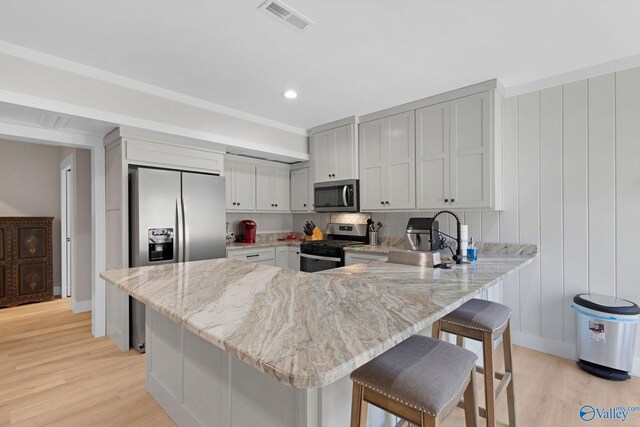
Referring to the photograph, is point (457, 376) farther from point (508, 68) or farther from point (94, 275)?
point (94, 275)

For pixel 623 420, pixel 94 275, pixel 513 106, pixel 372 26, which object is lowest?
pixel 623 420

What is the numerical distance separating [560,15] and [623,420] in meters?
2.58

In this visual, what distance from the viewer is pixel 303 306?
1196mm

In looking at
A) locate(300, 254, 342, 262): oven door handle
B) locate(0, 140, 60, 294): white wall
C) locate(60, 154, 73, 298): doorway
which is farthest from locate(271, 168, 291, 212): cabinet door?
locate(0, 140, 60, 294): white wall

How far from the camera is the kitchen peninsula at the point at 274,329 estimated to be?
812 mm

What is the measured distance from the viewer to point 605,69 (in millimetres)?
2596

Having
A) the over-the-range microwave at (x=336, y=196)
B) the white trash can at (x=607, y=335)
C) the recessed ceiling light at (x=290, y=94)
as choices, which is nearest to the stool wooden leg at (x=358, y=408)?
the white trash can at (x=607, y=335)

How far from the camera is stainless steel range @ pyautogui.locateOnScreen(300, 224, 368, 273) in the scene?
12.5ft

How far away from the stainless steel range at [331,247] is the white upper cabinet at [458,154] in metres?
1.09

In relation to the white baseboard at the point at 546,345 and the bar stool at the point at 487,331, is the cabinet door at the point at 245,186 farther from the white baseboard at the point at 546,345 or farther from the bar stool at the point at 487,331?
the white baseboard at the point at 546,345

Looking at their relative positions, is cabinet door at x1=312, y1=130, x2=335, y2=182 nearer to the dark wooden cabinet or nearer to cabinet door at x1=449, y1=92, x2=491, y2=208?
cabinet door at x1=449, y1=92, x2=491, y2=208

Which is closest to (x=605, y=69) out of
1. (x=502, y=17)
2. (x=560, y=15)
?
(x=560, y=15)

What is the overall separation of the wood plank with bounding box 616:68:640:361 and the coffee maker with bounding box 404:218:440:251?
57.1 inches

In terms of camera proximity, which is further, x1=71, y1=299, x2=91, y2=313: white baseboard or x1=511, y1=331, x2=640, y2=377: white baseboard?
x1=71, y1=299, x2=91, y2=313: white baseboard
